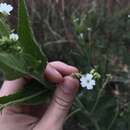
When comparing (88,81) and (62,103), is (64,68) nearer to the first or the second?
(62,103)

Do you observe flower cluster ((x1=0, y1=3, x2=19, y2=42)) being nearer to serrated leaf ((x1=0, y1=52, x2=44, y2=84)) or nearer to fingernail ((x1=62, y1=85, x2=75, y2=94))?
serrated leaf ((x1=0, y1=52, x2=44, y2=84))

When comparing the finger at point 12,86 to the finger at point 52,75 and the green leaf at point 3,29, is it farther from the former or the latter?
the green leaf at point 3,29

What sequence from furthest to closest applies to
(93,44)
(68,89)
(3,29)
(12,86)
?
(93,44) → (12,86) → (68,89) → (3,29)

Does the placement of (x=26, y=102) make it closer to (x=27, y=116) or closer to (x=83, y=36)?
(x=27, y=116)

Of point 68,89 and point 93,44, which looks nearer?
point 68,89

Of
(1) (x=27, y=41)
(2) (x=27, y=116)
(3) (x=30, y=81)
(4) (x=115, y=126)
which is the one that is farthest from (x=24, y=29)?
(4) (x=115, y=126)

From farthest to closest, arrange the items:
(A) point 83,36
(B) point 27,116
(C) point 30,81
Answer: (A) point 83,36, (B) point 27,116, (C) point 30,81

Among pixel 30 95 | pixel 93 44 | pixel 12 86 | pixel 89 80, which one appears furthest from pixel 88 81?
pixel 93 44

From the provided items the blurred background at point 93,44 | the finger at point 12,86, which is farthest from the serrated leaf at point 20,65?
the blurred background at point 93,44
